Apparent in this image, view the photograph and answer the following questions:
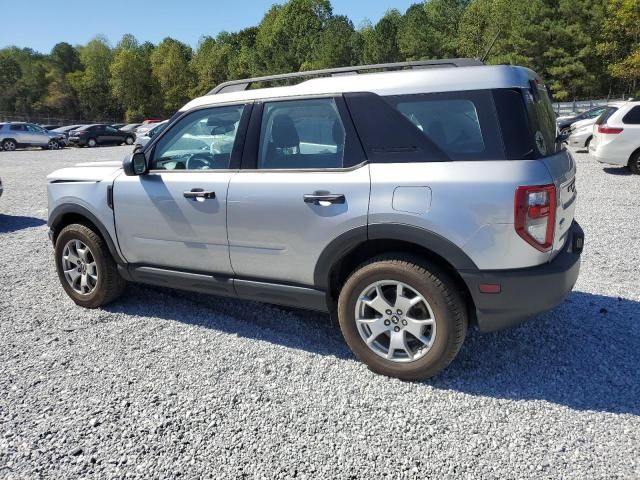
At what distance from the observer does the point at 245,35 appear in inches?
3698

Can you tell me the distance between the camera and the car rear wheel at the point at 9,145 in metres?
28.3

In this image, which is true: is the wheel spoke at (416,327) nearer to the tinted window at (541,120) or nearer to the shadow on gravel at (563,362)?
the shadow on gravel at (563,362)

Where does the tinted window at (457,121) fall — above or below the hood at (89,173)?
above

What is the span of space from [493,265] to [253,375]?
168 centimetres

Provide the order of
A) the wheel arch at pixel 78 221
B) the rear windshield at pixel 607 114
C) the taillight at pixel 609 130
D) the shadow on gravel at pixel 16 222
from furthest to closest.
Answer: the rear windshield at pixel 607 114
the taillight at pixel 609 130
the shadow on gravel at pixel 16 222
the wheel arch at pixel 78 221

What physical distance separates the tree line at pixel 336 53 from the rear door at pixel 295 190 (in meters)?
32.5

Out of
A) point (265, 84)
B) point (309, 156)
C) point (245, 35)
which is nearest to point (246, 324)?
point (309, 156)

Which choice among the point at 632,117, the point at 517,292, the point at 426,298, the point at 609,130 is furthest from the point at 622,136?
the point at 426,298

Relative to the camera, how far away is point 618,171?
12.4 metres

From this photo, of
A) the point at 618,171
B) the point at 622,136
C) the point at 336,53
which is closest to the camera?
the point at 622,136

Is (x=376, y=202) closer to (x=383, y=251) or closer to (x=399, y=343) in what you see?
(x=383, y=251)

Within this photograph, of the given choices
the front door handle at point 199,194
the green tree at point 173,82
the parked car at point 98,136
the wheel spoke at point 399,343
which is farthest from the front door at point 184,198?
the green tree at point 173,82

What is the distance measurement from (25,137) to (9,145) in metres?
0.99

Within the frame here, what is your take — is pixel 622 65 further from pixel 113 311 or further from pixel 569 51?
A: pixel 113 311
